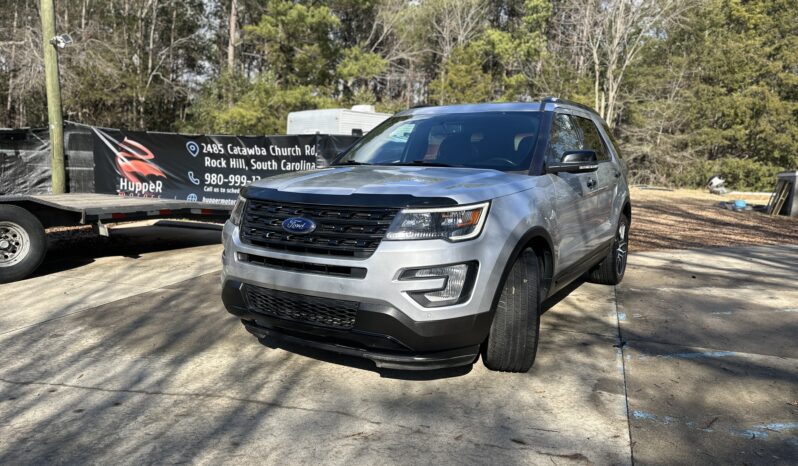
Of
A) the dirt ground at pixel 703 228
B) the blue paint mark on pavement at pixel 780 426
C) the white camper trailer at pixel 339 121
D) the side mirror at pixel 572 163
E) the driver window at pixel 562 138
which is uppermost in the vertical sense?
the white camper trailer at pixel 339 121

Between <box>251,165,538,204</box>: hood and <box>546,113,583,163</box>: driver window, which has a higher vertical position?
<box>546,113,583,163</box>: driver window

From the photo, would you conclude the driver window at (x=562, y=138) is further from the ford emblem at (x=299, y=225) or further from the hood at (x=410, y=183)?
the ford emblem at (x=299, y=225)

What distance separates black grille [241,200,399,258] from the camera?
3.08 meters

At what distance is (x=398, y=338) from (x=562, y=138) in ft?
8.02

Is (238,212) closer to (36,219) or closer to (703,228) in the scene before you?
(36,219)

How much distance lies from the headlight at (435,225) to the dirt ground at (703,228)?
704cm

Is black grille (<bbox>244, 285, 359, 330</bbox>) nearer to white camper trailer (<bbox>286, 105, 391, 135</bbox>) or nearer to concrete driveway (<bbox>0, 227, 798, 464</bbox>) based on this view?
concrete driveway (<bbox>0, 227, 798, 464</bbox>)

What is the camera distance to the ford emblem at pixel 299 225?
3211mm

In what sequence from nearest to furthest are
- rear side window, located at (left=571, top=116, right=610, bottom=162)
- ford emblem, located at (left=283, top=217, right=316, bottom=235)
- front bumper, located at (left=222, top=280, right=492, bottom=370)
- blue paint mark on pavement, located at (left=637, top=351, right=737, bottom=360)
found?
front bumper, located at (left=222, top=280, right=492, bottom=370) < ford emblem, located at (left=283, top=217, right=316, bottom=235) < blue paint mark on pavement, located at (left=637, top=351, right=737, bottom=360) < rear side window, located at (left=571, top=116, right=610, bottom=162)

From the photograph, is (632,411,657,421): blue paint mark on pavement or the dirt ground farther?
the dirt ground

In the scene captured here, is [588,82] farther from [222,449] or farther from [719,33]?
[222,449]

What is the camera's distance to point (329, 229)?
10.4ft

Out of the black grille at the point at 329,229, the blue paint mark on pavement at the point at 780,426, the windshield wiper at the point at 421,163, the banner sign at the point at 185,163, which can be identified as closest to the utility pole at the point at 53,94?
the banner sign at the point at 185,163

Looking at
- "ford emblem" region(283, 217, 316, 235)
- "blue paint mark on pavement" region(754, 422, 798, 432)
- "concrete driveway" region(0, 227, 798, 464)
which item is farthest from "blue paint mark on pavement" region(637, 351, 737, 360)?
"ford emblem" region(283, 217, 316, 235)
